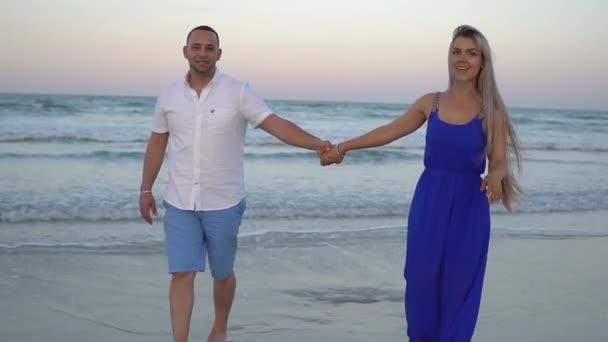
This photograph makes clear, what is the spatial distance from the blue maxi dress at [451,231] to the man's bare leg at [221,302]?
4.05 feet

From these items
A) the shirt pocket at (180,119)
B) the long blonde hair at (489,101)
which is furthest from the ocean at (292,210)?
the long blonde hair at (489,101)

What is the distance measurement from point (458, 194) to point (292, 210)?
6020mm

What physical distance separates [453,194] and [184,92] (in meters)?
1.55

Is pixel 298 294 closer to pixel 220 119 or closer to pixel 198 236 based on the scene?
pixel 198 236

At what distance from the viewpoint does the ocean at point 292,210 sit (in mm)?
6625

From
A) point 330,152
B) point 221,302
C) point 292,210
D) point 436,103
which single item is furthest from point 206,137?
point 292,210

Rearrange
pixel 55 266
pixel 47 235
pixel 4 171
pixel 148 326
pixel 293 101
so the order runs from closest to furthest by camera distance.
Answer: pixel 148 326 < pixel 55 266 < pixel 47 235 < pixel 4 171 < pixel 293 101

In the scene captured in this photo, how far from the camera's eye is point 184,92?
14.5ft

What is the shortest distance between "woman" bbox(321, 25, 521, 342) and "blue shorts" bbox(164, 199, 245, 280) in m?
1.04

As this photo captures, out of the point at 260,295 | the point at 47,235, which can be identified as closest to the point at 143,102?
the point at 47,235

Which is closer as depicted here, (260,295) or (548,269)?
(260,295)

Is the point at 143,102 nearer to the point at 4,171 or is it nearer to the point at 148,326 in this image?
the point at 4,171

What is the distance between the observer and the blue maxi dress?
3969 millimetres

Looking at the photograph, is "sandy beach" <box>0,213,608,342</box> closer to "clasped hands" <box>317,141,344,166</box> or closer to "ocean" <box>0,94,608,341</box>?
"ocean" <box>0,94,608,341</box>
